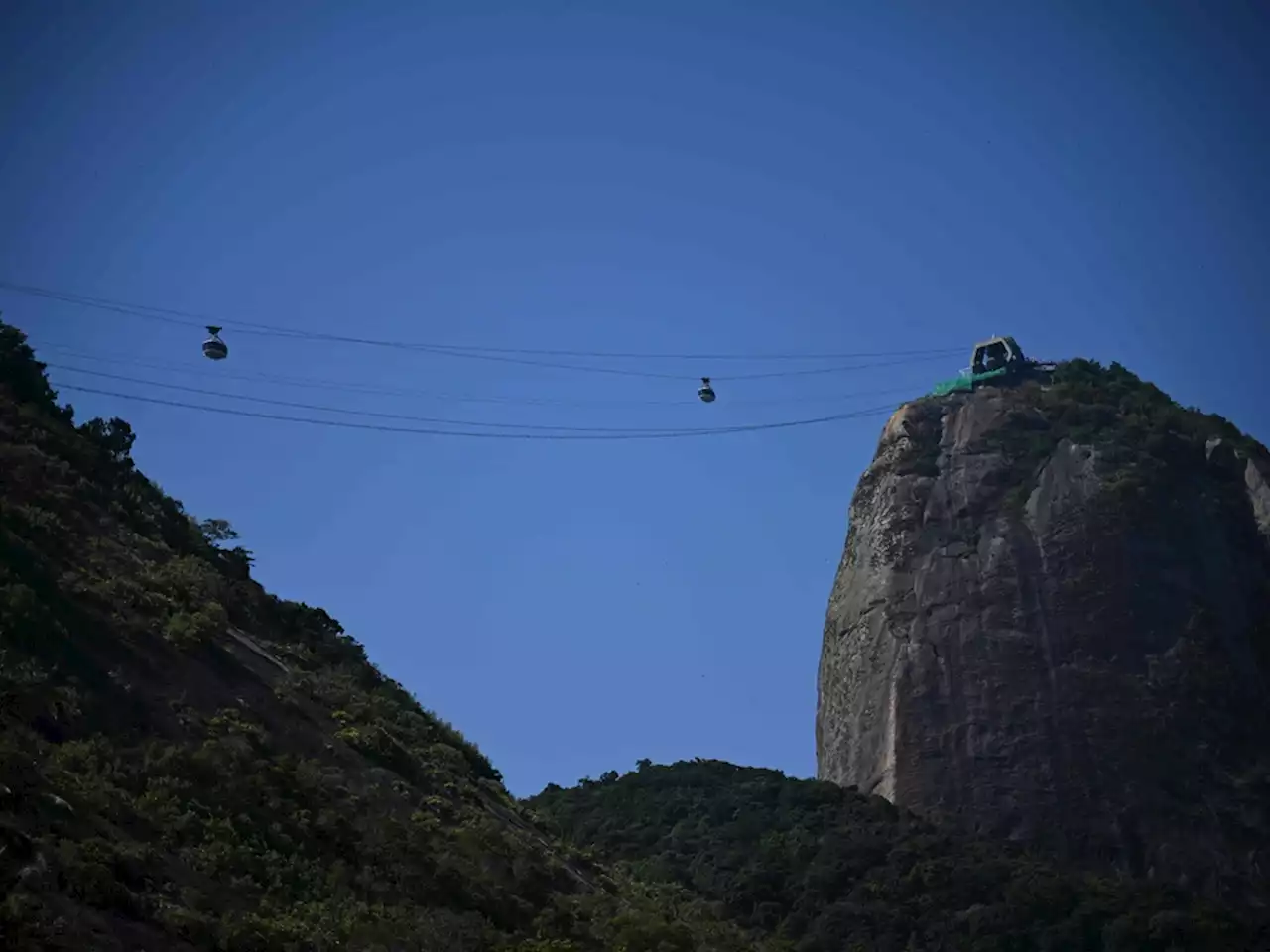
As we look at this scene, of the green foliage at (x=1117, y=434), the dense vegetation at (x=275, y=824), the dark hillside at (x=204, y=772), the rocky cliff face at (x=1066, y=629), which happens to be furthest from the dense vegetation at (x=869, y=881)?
the green foliage at (x=1117, y=434)

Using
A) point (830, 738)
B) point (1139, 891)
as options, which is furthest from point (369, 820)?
point (830, 738)

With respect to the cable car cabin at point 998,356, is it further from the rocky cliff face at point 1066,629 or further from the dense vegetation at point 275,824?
the dense vegetation at point 275,824

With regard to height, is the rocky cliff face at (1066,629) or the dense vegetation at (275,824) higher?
the rocky cliff face at (1066,629)

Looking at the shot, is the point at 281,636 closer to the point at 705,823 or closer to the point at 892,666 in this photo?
the point at 705,823

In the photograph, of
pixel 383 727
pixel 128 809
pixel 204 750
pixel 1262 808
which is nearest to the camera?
pixel 128 809

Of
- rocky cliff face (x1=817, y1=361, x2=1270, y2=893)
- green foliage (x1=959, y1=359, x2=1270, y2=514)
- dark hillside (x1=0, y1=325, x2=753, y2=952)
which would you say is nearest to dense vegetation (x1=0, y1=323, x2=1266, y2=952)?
dark hillside (x1=0, y1=325, x2=753, y2=952)

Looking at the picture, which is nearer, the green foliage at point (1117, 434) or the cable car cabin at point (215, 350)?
the cable car cabin at point (215, 350)

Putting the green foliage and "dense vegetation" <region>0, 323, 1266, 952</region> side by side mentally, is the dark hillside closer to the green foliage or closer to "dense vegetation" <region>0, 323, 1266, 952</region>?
"dense vegetation" <region>0, 323, 1266, 952</region>
